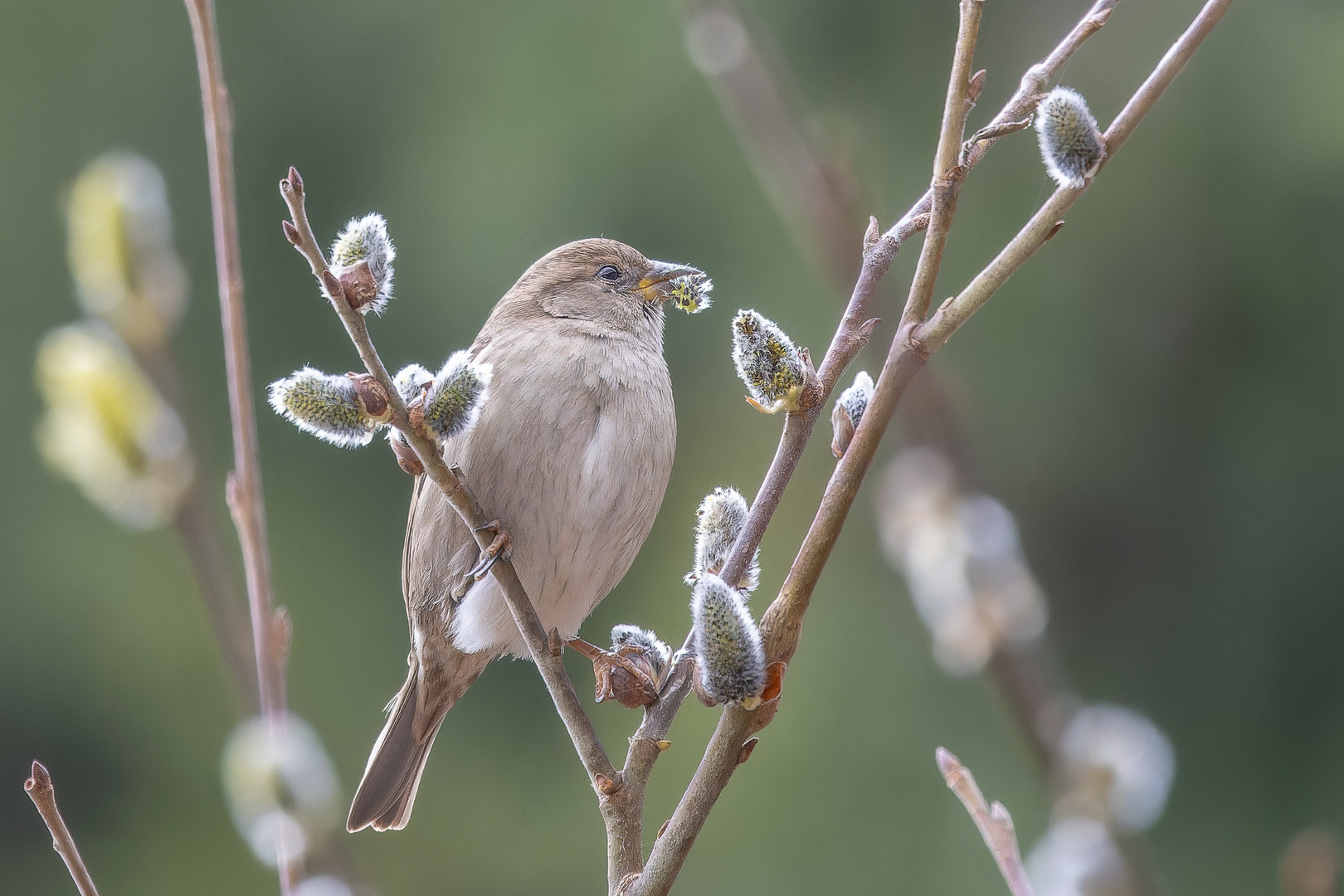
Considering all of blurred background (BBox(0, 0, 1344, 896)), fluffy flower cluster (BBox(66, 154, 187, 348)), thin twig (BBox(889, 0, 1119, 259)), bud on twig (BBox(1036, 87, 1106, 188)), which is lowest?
blurred background (BBox(0, 0, 1344, 896))

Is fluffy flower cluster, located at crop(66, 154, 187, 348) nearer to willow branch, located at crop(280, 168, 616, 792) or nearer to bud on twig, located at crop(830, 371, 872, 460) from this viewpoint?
willow branch, located at crop(280, 168, 616, 792)

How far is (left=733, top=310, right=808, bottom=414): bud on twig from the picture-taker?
1575 millimetres

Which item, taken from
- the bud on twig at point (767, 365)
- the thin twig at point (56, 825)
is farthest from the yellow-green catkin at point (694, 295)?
the thin twig at point (56, 825)

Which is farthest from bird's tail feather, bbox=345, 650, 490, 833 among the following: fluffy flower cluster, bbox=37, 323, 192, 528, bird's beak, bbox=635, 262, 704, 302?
fluffy flower cluster, bbox=37, 323, 192, 528

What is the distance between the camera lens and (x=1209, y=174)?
7270 mm

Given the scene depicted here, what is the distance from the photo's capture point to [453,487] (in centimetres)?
167

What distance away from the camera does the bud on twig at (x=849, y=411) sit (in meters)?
1.58

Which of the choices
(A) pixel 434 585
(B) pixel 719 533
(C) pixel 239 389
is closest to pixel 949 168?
(B) pixel 719 533

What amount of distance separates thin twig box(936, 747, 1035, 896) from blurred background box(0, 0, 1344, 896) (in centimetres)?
472

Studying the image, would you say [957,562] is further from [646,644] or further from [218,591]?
[218,591]

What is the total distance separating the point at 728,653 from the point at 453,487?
46 cm

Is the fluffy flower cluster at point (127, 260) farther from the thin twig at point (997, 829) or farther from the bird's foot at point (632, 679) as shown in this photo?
the thin twig at point (997, 829)

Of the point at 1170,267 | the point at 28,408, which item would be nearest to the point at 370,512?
the point at 28,408

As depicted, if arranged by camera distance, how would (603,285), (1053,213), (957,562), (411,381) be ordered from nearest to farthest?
1. (1053,213)
2. (411,381)
3. (957,562)
4. (603,285)
